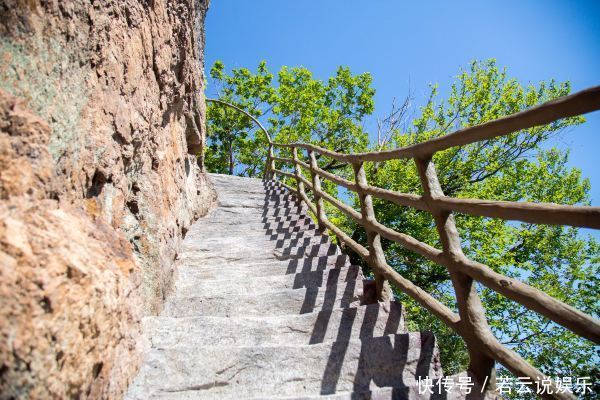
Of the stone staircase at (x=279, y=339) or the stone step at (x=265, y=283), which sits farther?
the stone step at (x=265, y=283)

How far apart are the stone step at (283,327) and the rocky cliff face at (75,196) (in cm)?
31

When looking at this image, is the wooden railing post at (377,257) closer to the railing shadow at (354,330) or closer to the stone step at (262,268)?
the railing shadow at (354,330)

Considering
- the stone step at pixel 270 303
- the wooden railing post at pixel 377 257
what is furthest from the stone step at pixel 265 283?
the wooden railing post at pixel 377 257

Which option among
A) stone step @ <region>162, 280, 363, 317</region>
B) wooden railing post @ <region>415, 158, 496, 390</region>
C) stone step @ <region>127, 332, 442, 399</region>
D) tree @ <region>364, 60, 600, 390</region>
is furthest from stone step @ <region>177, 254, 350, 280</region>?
tree @ <region>364, 60, 600, 390</region>

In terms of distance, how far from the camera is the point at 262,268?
13.2 ft

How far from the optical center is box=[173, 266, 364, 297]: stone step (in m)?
3.41

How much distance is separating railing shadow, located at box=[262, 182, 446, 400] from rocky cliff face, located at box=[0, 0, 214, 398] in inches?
46.4

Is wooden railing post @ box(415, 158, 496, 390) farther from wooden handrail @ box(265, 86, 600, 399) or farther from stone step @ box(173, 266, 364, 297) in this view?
stone step @ box(173, 266, 364, 297)

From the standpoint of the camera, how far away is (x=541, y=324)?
1160 cm

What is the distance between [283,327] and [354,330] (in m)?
0.50

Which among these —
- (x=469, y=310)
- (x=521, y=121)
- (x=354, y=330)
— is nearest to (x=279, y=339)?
(x=354, y=330)

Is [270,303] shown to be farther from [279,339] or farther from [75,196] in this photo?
[75,196]

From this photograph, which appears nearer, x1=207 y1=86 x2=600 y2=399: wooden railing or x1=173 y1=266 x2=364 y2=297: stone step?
x1=207 y1=86 x2=600 y2=399: wooden railing

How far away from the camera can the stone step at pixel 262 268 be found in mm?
3900
